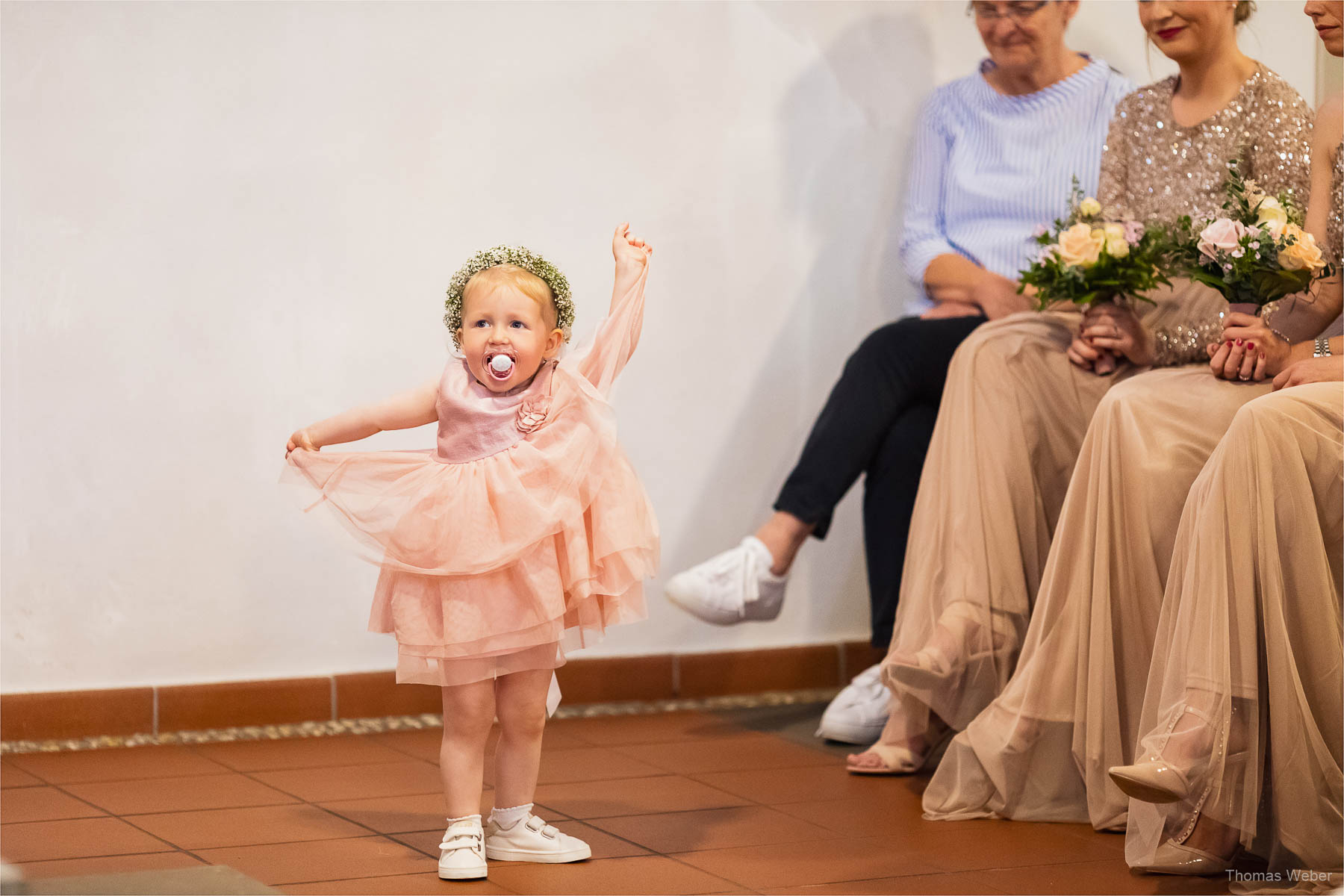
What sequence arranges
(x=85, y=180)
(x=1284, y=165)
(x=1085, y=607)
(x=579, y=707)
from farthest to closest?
1. (x=579, y=707)
2. (x=85, y=180)
3. (x=1284, y=165)
4. (x=1085, y=607)

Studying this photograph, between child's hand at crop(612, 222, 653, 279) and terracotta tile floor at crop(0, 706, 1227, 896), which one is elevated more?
child's hand at crop(612, 222, 653, 279)

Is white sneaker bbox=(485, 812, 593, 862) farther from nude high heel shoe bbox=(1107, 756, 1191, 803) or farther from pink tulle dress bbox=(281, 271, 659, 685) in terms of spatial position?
nude high heel shoe bbox=(1107, 756, 1191, 803)

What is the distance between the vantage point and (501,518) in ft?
7.48

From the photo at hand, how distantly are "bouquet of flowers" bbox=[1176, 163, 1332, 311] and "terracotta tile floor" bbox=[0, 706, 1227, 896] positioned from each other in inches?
40.6

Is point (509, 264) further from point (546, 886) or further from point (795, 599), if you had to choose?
point (795, 599)

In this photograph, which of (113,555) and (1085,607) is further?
(113,555)

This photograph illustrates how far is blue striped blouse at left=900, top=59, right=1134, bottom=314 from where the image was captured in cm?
369

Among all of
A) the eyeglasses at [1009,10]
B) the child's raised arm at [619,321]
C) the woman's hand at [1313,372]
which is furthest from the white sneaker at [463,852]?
the eyeglasses at [1009,10]

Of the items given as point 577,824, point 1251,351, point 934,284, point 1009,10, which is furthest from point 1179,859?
point 1009,10

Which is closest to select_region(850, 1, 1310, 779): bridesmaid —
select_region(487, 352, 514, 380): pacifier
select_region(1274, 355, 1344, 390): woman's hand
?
select_region(1274, 355, 1344, 390): woman's hand

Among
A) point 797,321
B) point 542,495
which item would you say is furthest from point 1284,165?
point 542,495

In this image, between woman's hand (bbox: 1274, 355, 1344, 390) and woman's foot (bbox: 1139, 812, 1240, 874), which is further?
woman's hand (bbox: 1274, 355, 1344, 390)

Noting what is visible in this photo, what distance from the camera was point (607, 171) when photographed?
3695 millimetres

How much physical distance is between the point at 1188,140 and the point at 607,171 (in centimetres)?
142
